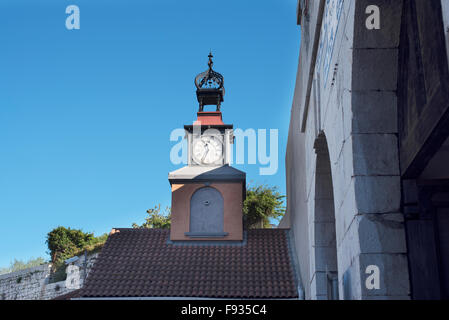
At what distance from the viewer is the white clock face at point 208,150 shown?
1981 cm

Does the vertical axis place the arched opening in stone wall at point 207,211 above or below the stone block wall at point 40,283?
above

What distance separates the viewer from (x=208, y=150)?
786 inches

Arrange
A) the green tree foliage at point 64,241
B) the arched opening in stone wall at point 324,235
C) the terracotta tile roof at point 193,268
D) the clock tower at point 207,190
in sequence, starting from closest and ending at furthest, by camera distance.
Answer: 1. the arched opening in stone wall at point 324,235
2. the terracotta tile roof at point 193,268
3. the clock tower at point 207,190
4. the green tree foliage at point 64,241

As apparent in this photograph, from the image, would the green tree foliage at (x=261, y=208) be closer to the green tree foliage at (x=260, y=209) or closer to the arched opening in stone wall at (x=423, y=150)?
the green tree foliage at (x=260, y=209)

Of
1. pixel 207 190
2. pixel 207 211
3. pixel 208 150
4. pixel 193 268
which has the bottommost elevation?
pixel 193 268

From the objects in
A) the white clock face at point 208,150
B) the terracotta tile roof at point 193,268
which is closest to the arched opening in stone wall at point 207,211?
the terracotta tile roof at point 193,268

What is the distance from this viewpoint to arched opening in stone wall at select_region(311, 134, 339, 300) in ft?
24.1

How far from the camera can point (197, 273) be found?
1662 centimetres

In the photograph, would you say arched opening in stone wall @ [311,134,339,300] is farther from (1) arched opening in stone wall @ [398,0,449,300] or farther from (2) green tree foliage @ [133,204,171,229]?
(2) green tree foliage @ [133,204,171,229]

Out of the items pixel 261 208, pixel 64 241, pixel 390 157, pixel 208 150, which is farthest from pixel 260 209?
pixel 390 157

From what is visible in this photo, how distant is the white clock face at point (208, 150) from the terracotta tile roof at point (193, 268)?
2.97m

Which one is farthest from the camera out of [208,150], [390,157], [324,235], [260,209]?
[260,209]

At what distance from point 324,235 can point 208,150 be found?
498 inches

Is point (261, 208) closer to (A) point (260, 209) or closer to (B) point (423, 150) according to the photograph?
(A) point (260, 209)
